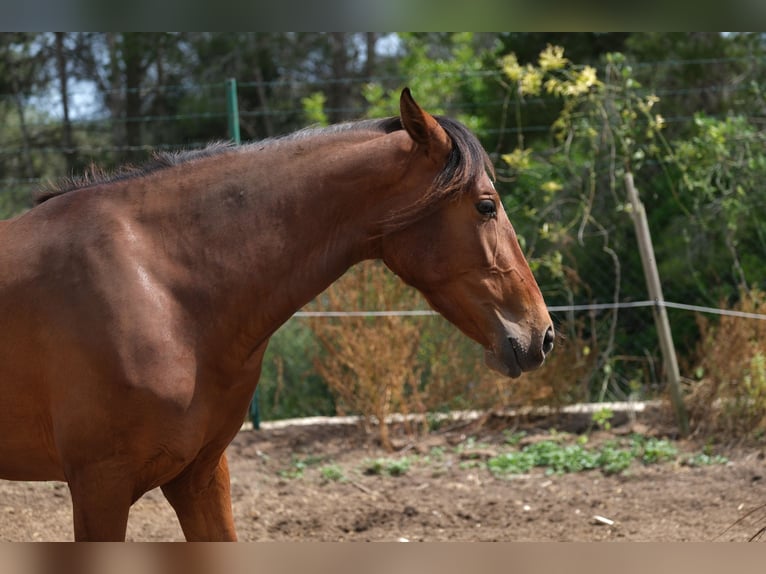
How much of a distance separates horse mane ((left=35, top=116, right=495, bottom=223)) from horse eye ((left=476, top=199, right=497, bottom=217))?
7cm

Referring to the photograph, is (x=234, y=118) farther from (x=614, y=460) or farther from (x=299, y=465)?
(x=614, y=460)

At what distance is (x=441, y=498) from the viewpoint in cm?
557

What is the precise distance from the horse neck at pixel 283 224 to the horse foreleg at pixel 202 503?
1.63 ft

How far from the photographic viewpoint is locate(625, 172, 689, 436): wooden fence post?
6.59 meters

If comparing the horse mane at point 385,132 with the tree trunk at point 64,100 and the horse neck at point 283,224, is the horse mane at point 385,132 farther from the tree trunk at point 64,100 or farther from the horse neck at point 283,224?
the tree trunk at point 64,100

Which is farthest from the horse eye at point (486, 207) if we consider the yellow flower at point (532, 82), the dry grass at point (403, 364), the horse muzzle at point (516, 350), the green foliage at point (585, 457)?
the yellow flower at point (532, 82)

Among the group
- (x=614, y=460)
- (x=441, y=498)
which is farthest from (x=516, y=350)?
(x=614, y=460)

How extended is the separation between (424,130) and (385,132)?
9.1 inches

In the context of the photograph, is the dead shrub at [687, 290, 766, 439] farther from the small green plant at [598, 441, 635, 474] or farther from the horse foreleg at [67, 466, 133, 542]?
the horse foreleg at [67, 466, 133, 542]

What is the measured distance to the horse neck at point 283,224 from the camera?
264cm

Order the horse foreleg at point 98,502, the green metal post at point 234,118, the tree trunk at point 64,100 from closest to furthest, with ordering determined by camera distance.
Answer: the horse foreleg at point 98,502, the green metal post at point 234,118, the tree trunk at point 64,100

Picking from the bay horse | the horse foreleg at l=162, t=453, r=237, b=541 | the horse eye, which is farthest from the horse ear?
the horse foreleg at l=162, t=453, r=237, b=541

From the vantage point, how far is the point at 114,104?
45.6 feet

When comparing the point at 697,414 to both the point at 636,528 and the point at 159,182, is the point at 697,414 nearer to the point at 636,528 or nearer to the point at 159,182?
the point at 636,528
